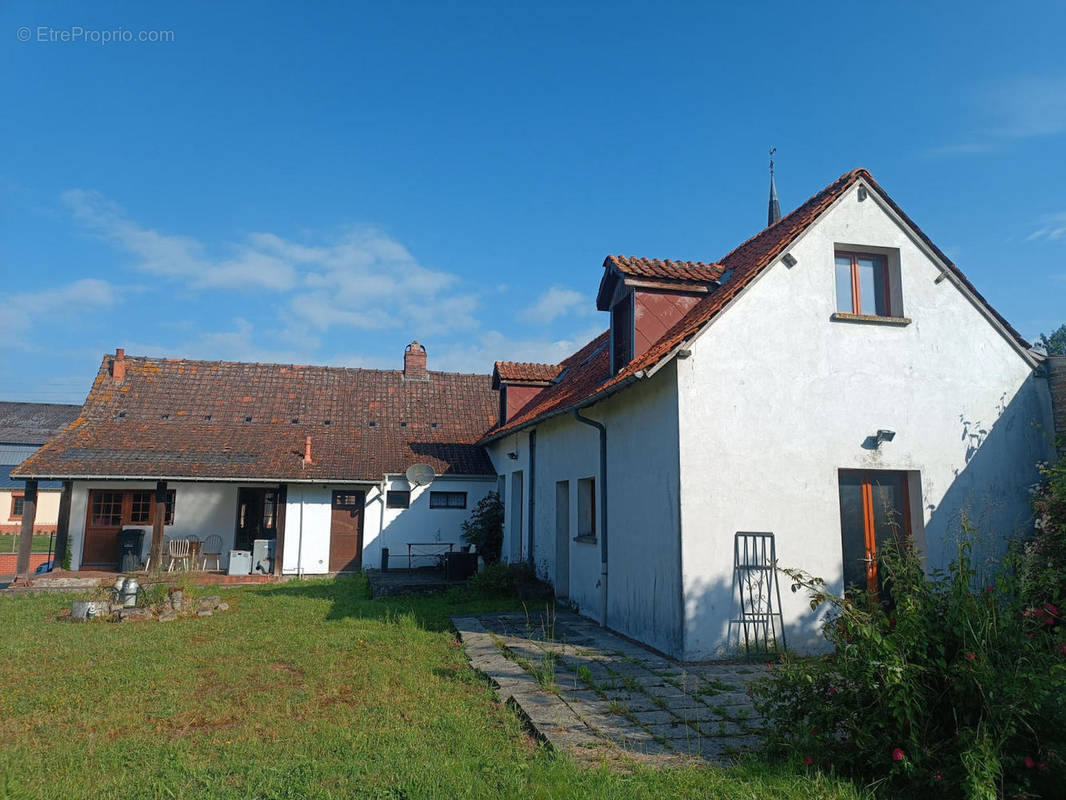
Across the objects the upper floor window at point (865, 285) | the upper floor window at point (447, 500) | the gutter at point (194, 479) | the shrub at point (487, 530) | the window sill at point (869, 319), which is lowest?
the shrub at point (487, 530)

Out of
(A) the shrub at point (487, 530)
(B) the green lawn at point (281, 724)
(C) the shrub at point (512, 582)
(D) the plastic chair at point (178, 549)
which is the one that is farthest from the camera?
(D) the plastic chair at point (178, 549)

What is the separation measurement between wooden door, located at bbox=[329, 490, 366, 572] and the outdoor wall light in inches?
538

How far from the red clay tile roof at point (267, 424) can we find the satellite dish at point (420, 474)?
340 millimetres

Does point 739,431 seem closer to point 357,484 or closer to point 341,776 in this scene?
point 341,776

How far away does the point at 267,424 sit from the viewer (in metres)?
19.9

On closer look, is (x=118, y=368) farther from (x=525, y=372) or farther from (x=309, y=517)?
(x=525, y=372)

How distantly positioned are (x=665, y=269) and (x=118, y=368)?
17594mm

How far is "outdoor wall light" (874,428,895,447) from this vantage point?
8594 mm

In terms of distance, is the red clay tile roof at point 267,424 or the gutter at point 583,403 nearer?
the gutter at point 583,403

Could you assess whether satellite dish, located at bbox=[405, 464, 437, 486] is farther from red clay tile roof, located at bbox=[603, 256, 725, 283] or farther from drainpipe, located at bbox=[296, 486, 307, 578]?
red clay tile roof, located at bbox=[603, 256, 725, 283]

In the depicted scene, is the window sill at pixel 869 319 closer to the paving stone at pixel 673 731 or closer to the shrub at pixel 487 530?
the paving stone at pixel 673 731

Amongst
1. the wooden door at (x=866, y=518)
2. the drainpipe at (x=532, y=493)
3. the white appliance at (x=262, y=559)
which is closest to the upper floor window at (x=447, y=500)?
the white appliance at (x=262, y=559)

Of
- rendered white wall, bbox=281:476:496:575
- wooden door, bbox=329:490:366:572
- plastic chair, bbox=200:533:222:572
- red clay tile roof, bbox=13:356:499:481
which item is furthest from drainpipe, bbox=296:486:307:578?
plastic chair, bbox=200:533:222:572

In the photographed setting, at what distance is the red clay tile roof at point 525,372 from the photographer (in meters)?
17.6
